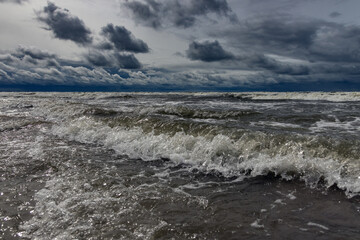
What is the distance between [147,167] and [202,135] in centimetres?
300

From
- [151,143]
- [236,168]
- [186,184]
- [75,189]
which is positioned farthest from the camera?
[151,143]

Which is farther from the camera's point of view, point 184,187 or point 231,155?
point 231,155

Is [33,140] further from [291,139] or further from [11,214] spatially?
[291,139]

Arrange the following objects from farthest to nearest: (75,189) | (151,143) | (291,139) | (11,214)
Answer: (151,143), (291,139), (75,189), (11,214)

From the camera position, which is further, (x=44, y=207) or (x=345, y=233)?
(x=44, y=207)

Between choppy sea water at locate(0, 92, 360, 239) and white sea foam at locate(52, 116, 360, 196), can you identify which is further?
white sea foam at locate(52, 116, 360, 196)

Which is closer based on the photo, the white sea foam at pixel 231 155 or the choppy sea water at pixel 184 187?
the choppy sea water at pixel 184 187

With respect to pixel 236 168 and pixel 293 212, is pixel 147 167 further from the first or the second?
pixel 293 212

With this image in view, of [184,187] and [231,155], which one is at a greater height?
[231,155]

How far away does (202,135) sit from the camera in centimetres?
969

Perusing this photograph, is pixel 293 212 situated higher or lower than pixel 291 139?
lower

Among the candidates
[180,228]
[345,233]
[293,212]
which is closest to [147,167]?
[180,228]

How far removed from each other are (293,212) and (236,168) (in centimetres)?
273

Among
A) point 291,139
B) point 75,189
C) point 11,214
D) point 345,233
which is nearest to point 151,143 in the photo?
point 75,189
